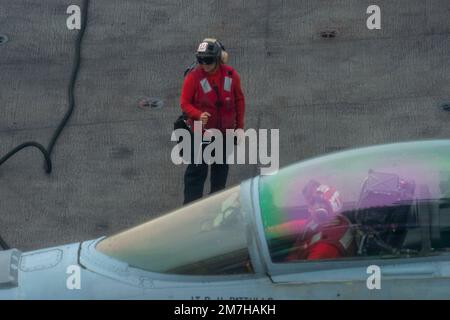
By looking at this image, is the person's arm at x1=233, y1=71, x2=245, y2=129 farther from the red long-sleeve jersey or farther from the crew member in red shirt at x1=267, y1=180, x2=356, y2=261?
the crew member in red shirt at x1=267, y1=180, x2=356, y2=261

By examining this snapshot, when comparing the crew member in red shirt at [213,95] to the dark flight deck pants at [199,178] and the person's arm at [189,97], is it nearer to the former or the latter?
the person's arm at [189,97]

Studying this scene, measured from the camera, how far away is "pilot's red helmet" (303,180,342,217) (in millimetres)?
4801

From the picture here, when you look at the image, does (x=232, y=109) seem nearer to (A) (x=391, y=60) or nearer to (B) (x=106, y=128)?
(B) (x=106, y=128)

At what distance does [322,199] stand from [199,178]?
2.79 m

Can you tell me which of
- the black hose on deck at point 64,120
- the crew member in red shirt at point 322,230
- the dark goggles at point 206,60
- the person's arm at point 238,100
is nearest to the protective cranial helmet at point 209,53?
the dark goggles at point 206,60

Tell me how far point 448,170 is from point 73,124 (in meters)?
5.12

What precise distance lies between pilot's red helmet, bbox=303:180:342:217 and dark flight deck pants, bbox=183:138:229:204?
260cm

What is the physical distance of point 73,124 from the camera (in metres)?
9.19

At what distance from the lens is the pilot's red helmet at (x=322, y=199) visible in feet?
15.8

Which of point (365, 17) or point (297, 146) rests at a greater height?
point (365, 17)

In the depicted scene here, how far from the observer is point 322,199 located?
485 cm

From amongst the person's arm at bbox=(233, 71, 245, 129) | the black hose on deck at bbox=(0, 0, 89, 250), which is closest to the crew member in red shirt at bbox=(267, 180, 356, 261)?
the person's arm at bbox=(233, 71, 245, 129)

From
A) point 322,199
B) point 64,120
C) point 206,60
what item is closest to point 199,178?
point 206,60
